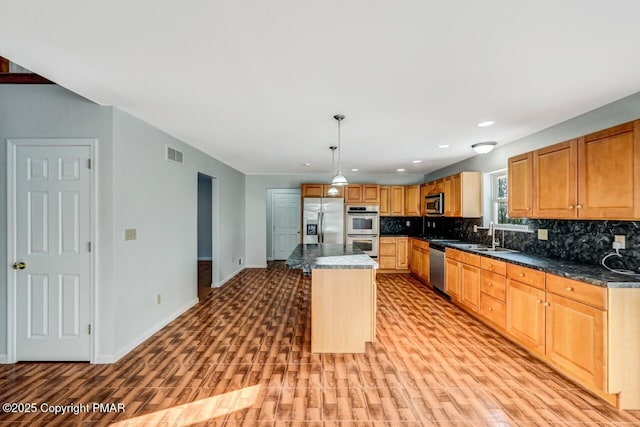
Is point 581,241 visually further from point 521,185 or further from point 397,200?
point 397,200

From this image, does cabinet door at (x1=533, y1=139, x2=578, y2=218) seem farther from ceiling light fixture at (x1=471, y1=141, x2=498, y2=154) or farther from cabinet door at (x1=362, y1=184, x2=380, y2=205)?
cabinet door at (x1=362, y1=184, x2=380, y2=205)

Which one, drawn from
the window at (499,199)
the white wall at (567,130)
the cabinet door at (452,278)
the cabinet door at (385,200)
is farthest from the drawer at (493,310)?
the cabinet door at (385,200)

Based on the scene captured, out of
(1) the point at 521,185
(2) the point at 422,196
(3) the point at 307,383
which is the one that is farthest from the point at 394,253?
→ (3) the point at 307,383

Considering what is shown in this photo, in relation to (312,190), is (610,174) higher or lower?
lower

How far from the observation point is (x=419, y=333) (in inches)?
128

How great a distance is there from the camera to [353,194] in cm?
649

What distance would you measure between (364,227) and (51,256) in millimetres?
5095

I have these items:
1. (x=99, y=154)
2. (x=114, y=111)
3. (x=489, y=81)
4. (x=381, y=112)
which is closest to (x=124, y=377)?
(x=99, y=154)

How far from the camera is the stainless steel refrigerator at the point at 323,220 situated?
6.28 meters

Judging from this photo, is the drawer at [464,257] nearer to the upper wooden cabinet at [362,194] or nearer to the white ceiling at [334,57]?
the white ceiling at [334,57]

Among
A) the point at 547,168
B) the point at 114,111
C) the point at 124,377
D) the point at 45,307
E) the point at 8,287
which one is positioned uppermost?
the point at 114,111

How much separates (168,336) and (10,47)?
2.78 m

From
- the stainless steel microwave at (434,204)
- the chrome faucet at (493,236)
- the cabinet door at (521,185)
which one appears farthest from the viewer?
the stainless steel microwave at (434,204)

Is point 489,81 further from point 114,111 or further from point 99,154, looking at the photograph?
point 99,154
